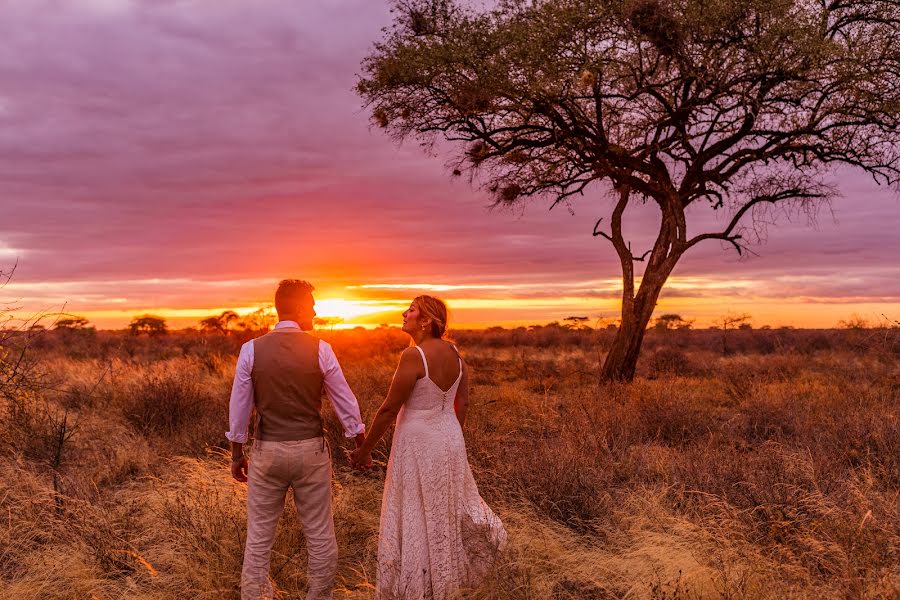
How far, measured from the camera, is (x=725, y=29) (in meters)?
11.6

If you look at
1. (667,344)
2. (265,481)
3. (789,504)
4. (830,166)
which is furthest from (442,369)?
(667,344)

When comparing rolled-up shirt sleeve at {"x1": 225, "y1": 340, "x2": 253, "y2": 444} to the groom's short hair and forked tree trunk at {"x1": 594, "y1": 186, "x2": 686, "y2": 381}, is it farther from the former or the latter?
forked tree trunk at {"x1": 594, "y1": 186, "x2": 686, "y2": 381}

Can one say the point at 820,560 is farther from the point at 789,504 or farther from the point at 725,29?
the point at 725,29

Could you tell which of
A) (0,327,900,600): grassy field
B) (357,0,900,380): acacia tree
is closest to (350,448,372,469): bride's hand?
(0,327,900,600): grassy field

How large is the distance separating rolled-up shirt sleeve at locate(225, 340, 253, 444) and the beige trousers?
154 mm

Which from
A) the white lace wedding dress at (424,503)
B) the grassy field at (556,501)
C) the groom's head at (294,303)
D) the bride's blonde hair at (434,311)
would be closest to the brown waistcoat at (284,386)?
the groom's head at (294,303)

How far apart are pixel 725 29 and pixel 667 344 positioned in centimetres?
1831

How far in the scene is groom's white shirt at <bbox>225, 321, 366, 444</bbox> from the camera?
12.8 ft

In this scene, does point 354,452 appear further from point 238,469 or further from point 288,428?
point 238,469

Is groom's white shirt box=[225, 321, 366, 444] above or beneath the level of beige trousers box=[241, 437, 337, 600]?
above

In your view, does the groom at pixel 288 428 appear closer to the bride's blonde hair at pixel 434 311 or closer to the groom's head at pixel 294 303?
the groom's head at pixel 294 303

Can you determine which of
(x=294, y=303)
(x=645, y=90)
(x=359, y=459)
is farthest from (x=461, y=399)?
(x=645, y=90)

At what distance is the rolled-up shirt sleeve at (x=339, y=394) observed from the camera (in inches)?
158

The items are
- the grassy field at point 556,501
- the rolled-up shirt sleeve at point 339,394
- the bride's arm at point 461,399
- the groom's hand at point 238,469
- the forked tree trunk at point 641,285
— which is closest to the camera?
the rolled-up shirt sleeve at point 339,394
